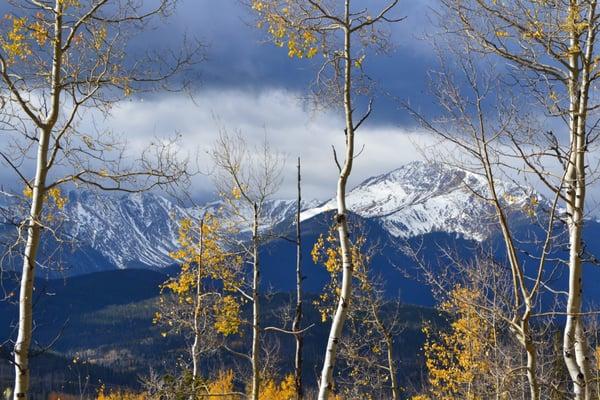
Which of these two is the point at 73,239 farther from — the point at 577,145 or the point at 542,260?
the point at 577,145

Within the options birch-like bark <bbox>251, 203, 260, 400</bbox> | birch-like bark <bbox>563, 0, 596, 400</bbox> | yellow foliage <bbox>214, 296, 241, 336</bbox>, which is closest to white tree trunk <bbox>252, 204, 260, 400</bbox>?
birch-like bark <bbox>251, 203, 260, 400</bbox>

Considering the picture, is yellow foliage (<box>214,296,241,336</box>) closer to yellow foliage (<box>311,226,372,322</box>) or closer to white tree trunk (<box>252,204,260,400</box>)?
white tree trunk (<box>252,204,260,400</box>)

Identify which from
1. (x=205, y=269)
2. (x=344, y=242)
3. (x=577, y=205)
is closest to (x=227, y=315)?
(x=205, y=269)

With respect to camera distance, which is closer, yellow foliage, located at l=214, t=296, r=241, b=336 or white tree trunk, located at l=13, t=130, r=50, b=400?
white tree trunk, located at l=13, t=130, r=50, b=400

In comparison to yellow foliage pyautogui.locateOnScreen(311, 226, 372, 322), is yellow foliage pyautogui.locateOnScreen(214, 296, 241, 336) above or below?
below

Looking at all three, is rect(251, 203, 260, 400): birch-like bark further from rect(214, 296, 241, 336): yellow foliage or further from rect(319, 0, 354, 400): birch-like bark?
rect(319, 0, 354, 400): birch-like bark

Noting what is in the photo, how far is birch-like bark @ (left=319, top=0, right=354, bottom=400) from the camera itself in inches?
251

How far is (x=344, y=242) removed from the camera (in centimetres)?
668

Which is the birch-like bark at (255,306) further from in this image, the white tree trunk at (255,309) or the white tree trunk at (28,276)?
the white tree trunk at (28,276)

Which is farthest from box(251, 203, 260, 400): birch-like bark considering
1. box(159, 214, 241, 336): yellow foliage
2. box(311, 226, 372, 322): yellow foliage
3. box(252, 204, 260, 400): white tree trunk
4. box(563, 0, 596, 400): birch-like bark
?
box(563, 0, 596, 400): birch-like bark

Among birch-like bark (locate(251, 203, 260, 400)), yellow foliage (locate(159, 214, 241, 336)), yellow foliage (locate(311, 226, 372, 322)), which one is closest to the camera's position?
birch-like bark (locate(251, 203, 260, 400))

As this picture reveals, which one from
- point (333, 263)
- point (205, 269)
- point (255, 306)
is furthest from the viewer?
point (205, 269)

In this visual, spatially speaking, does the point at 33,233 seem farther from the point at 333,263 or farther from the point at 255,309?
the point at 333,263

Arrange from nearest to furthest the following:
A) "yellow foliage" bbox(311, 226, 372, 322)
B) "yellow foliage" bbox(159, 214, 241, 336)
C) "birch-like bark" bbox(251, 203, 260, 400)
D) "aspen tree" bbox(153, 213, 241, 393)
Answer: "birch-like bark" bbox(251, 203, 260, 400)
"yellow foliage" bbox(311, 226, 372, 322)
"yellow foliage" bbox(159, 214, 241, 336)
"aspen tree" bbox(153, 213, 241, 393)
